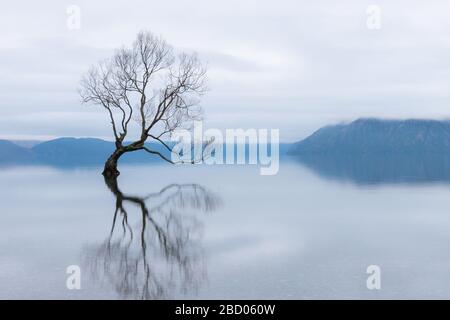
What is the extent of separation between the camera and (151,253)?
11.1 metres

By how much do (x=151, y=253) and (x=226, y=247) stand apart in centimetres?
187

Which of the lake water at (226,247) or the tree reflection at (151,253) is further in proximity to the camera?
the tree reflection at (151,253)

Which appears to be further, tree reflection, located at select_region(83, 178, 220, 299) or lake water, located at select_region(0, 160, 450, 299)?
tree reflection, located at select_region(83, 178, 220, 299)

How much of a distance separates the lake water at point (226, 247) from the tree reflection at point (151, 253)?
3cm

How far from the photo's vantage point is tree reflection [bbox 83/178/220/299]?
8727mm

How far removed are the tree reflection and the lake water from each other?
0.03 m

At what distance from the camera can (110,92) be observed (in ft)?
116

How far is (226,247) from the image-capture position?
11.8 m

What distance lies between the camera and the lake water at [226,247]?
28.0ft

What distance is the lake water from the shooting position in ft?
28.0

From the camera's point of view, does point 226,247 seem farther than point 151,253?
Yes

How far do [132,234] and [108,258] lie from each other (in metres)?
2.74
